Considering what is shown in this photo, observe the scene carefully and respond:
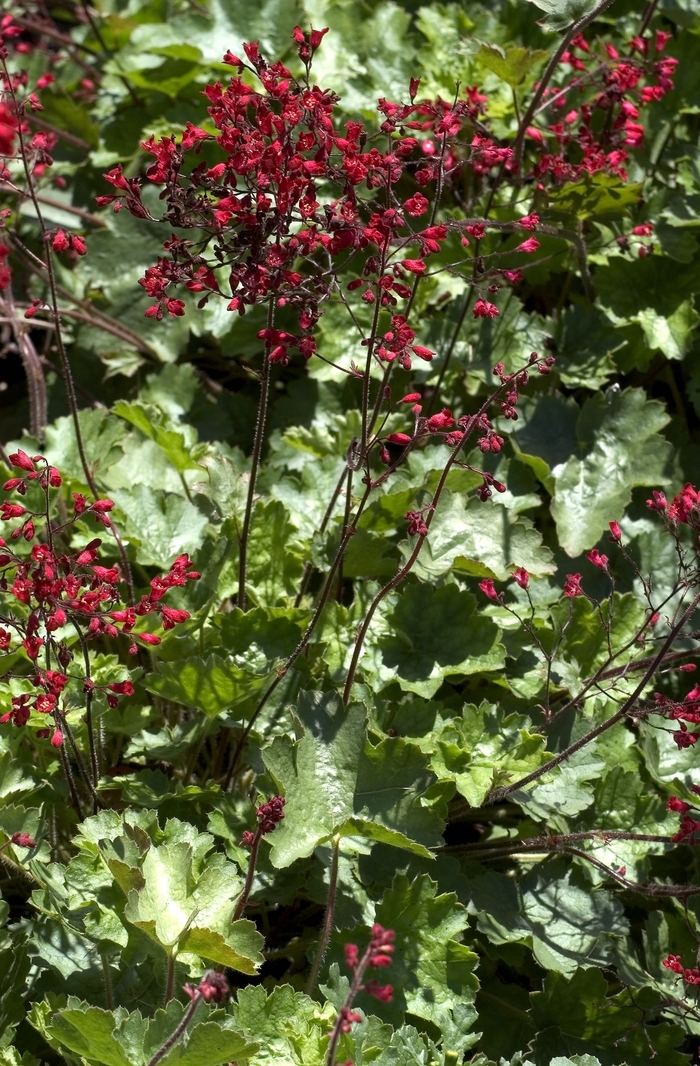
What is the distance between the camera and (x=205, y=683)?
2260mm

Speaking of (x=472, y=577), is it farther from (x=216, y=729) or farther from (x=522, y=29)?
(x=522, y=29)

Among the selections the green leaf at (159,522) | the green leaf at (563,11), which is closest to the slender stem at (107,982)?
the green leaf at (159,522)

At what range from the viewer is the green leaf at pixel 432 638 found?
2547mm

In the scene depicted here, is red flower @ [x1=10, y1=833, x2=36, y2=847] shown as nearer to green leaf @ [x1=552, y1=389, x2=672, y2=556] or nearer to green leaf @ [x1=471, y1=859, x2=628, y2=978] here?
green leaf @ [x1=471, y1=859, x2=628, y2=978]

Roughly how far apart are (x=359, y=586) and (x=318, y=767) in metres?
0.64

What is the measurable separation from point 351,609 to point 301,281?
3.04 ft

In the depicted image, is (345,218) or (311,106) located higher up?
(311,106)

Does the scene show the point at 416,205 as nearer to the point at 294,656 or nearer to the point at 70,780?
the point at 294,656

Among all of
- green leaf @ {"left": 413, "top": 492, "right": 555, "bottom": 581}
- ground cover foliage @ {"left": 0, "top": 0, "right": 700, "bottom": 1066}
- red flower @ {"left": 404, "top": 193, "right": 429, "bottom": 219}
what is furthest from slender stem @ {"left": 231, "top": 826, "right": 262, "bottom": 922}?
red flower @ {"left": 404, "top": 193, "right": 429, "bottom": 219}

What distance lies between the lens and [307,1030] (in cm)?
200

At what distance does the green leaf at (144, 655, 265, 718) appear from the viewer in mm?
2229

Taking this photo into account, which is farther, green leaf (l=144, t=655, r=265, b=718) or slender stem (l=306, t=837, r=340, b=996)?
green leaf (l=144, t=655, r=265, b=718)

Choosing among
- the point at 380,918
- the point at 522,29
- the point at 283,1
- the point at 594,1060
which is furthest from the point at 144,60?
the point at 594,1060

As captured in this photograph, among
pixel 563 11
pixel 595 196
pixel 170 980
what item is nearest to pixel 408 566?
pixel 170 980
